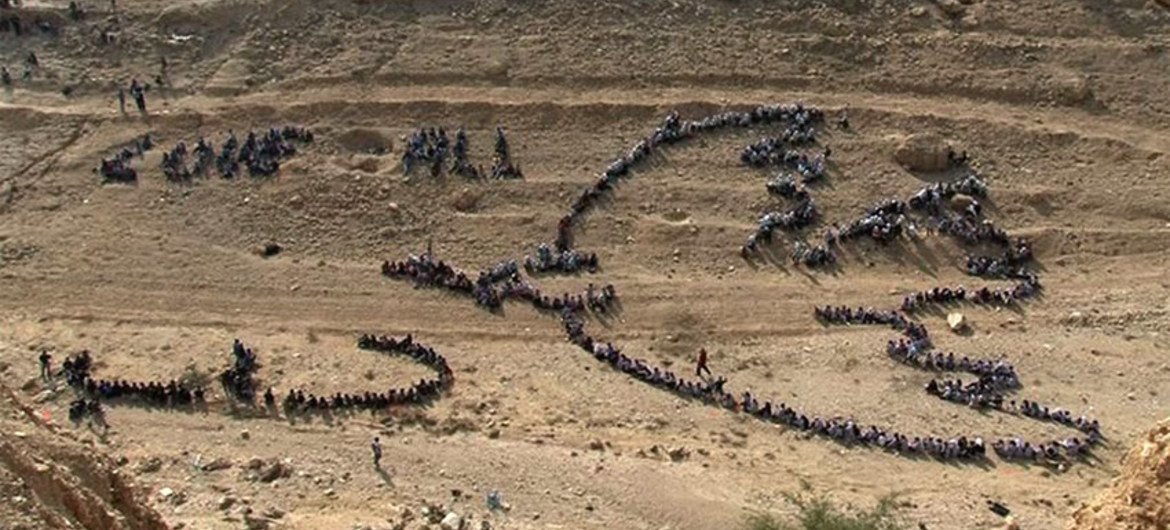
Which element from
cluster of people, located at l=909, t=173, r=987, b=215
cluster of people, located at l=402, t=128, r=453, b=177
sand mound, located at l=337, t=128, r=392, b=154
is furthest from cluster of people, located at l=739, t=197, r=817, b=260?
sand mound, located at l=337, t=128, r=392, b=154

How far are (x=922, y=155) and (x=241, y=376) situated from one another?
18320 mm

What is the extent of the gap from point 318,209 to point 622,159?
8163mm

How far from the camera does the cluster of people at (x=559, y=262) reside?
3550 cm

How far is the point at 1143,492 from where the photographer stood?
17.3 m

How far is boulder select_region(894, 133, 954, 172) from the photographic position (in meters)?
37.7

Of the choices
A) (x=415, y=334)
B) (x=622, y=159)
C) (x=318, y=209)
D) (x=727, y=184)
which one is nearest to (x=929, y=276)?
(x=727, y=184)

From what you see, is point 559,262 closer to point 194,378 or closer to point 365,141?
point 365,141

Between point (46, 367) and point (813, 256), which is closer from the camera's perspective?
point (46, 367)

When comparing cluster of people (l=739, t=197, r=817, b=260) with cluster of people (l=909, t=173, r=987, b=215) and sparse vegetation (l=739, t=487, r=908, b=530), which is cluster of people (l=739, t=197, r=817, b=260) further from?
sparse vegetation (l=739, t=487, r=908, b=530)

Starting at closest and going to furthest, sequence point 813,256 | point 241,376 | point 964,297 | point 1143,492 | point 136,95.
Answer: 1. point 1143,492
2. point 241,376
3. point 964,297
4. point 813,256
5. point 136,95

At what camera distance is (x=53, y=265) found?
36094mm

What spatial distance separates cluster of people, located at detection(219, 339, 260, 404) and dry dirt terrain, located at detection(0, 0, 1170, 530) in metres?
0.40

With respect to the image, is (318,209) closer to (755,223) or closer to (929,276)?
(755,223)

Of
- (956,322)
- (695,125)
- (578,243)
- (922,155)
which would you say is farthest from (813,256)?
(578,243)
